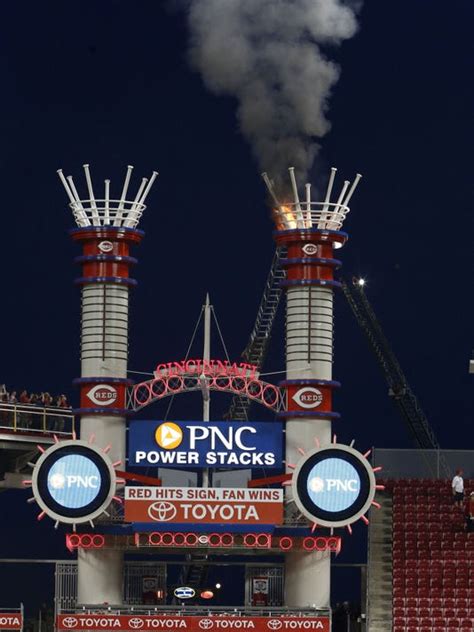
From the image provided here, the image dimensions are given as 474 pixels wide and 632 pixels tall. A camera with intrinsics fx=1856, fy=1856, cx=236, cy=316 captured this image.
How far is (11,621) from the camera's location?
64.1 meters

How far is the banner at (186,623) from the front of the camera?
62.2 m

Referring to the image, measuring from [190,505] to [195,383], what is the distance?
17.9ft

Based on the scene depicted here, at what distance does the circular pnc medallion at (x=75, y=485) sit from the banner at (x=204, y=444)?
4.32 feet

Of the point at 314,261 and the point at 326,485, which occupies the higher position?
the point at 314,261

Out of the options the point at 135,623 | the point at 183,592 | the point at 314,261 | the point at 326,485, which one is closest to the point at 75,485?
the point at 135,623

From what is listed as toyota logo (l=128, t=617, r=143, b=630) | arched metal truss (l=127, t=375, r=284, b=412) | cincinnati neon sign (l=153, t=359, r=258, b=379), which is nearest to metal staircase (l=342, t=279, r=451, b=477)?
arched metal truss (l=127, t=375, r=284, b=412)

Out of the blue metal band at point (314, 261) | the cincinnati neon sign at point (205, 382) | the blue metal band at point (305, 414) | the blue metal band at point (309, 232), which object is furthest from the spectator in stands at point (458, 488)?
the blue metal band at point (309, 232)

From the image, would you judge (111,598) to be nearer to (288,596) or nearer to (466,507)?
(288,596)

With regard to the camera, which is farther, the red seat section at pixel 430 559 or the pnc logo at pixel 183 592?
the pnc logo at pixel 183 592

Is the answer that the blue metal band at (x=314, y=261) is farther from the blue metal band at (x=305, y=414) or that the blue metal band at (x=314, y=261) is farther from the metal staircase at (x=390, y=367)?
the metal staircase at (x=390, y=367)

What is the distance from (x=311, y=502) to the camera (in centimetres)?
6291

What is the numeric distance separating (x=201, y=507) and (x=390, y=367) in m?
32.4

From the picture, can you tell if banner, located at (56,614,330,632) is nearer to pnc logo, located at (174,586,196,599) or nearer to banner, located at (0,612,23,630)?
banner, located at (0,612,23,630)

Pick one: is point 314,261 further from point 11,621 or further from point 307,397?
point 11,621
